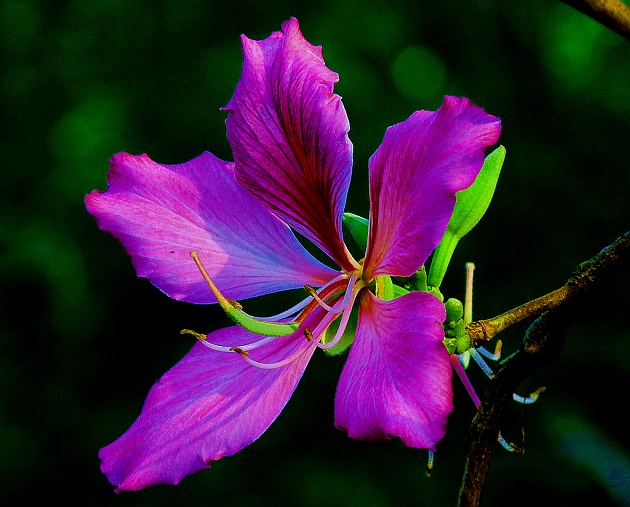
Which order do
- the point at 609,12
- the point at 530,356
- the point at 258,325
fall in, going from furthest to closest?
1. the point at 258,325
2. the point at 530,356
3. the point at 609,12

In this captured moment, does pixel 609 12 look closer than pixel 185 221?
Yes

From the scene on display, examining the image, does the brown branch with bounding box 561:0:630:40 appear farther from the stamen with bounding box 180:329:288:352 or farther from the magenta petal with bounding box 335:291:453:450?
the stamen with bounding box 180:329:288:352

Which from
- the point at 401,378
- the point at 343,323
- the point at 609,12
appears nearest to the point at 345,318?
the point at 343,323

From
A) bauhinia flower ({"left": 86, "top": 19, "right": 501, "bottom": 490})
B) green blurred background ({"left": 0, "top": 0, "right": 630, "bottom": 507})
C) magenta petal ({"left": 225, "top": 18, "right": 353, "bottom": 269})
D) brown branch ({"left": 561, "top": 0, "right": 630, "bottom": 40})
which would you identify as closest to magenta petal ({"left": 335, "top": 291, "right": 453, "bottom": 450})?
bauhinia flower ({"left": 86, "top": 19, "right": 501, "bottom": 490})

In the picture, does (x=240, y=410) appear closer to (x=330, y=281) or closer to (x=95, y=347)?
(x=330, y=281)

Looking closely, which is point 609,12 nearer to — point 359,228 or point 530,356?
point 530,356

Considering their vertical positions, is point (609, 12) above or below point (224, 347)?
above

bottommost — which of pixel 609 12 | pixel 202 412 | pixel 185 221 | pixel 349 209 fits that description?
pixel 349 209
